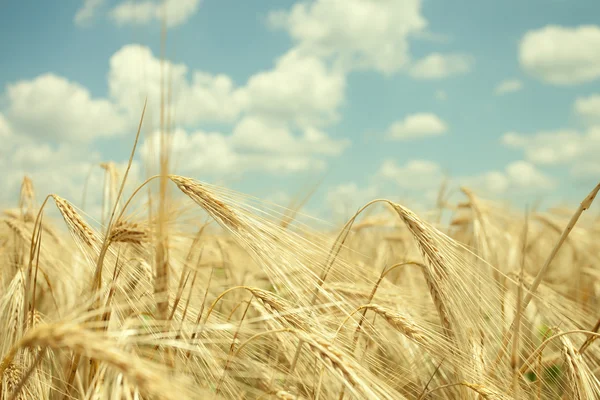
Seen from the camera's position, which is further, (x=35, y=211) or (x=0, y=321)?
(x=35, y=211)

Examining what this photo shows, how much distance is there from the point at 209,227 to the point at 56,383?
2.77 ft

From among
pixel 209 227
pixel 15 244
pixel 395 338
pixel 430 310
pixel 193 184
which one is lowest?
pixel 395 338

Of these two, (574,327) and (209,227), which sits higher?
(209,227)

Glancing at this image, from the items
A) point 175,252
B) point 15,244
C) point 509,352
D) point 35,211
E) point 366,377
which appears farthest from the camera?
point 35,211

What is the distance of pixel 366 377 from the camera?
1076 millimetres

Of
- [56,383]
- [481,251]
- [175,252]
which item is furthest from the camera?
[481,251]

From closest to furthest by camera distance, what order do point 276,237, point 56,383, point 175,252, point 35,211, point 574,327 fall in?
point 276,237, point 56,383, point 574,327, point 175,252, point 35,211

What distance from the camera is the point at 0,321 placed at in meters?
1.67

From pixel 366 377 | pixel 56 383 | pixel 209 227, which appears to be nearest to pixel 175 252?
pixel 209 227

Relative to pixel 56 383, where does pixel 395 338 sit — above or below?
above

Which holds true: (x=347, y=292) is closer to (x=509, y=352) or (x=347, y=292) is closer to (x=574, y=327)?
(x=509, y=352)

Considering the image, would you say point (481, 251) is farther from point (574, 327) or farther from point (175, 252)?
point (175, 252)

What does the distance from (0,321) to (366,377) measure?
1.37 metres

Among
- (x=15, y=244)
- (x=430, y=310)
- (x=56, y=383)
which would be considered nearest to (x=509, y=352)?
(x=430, y=310)
